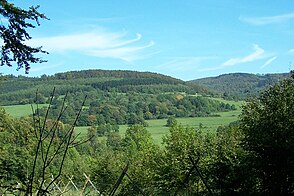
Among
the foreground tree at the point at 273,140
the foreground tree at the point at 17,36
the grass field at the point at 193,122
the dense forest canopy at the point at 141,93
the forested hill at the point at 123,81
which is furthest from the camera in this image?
the forested hill at the point at 123,81

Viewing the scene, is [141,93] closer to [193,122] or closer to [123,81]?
[123,81]

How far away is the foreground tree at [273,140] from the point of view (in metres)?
19.8

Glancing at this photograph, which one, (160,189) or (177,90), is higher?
(177,90)

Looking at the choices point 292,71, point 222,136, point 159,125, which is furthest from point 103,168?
point 159,125

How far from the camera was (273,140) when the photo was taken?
19.9 meters

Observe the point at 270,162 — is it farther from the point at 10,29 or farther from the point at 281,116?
the point at 10,29

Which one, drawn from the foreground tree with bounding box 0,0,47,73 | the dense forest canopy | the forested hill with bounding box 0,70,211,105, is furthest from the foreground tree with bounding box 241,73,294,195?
the forested hill with bounding box 0,70,211,105

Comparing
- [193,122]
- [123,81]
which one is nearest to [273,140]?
[193,122]

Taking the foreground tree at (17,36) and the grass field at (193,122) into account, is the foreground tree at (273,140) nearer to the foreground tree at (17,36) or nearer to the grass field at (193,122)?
the foreground tree at (17,36)

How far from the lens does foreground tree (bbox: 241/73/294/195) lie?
19828 millimetres

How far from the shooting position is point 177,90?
11612 cm

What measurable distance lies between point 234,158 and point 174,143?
435 inches

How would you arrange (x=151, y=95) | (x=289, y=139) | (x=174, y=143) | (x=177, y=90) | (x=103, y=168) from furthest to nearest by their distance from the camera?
(x=177, y=90) < (x=151, y=95) < (x=103, y=168) < (x=174, y=143) < (x=289, y=139)

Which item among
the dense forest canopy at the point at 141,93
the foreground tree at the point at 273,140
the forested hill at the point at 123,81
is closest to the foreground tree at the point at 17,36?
the foreground tree at the point at 273,140
